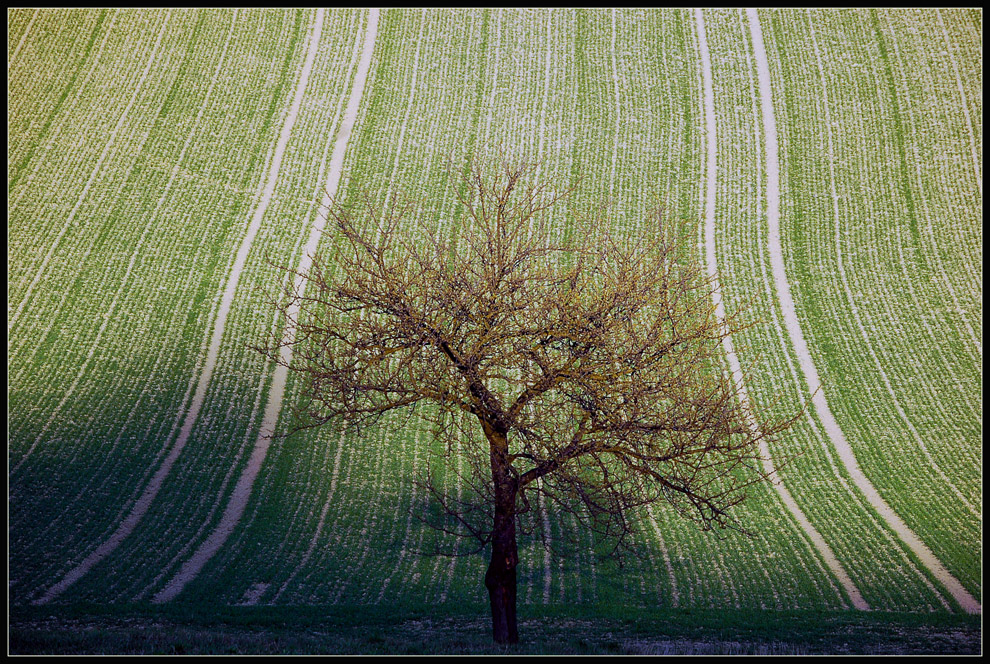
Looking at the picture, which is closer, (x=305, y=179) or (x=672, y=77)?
(x=305, y=179)

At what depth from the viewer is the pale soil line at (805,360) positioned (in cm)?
2044

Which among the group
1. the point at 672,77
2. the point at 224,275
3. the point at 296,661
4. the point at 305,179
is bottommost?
the point at 296,661

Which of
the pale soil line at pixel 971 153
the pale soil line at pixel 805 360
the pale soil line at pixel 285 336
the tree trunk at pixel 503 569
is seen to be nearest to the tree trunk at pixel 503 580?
the tree trunk at pixel 503 569

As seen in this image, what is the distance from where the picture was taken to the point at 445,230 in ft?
118

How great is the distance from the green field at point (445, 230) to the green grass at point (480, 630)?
56 cm

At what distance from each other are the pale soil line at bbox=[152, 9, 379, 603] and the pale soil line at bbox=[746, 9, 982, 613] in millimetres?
14360

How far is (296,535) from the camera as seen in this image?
21984 mm

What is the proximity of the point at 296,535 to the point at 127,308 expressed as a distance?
46.2 feet

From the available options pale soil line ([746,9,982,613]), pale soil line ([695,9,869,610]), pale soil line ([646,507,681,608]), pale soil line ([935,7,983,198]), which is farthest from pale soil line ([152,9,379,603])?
pale soil line ([935,7,983,198])

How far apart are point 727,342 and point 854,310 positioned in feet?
17.0

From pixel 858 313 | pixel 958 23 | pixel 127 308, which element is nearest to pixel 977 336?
pixel 858 313

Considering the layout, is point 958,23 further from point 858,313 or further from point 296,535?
point 296,535

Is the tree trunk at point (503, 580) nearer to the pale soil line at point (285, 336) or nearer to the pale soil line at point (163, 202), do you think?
the pale soil line at point (285, 336)

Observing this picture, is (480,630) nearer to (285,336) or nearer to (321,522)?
(321,522)
